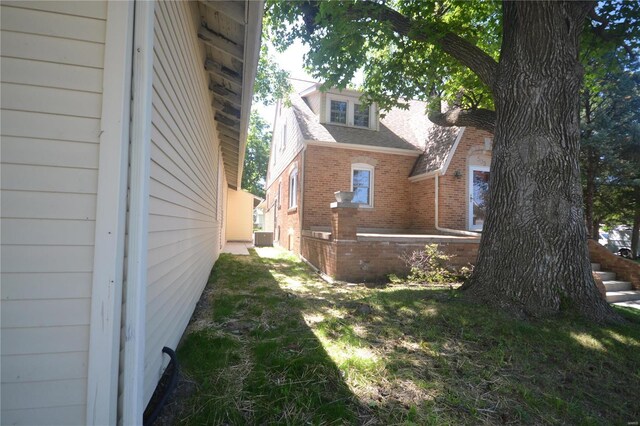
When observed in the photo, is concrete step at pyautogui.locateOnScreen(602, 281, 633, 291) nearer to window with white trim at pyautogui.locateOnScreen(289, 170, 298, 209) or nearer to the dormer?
the dormer

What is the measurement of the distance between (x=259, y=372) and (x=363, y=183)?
9468mm

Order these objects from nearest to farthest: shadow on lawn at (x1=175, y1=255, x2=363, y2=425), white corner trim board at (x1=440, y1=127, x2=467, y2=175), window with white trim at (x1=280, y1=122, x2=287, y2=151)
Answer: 1. shadow on lawn at (x1=175, y1=255, x2=363, y2=425)
2. white corner trim board at (x1=440, y1=127, x2=467, y2=175)
3. window with white trim at (x1=280, y1=122, x2=287, y2=151)

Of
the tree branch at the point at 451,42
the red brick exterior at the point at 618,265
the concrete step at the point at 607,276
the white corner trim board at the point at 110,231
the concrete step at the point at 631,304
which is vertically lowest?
the concrete step at the point at 631,304

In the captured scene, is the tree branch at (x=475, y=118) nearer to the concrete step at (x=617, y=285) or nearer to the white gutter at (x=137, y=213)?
the concrete step at (x=617, y=285)

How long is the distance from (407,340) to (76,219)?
3.28m

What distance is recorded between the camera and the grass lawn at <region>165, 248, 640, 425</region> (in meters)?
2.35

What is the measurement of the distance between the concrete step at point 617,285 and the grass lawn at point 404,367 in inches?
185

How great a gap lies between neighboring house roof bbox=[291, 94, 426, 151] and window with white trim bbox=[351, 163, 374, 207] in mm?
884

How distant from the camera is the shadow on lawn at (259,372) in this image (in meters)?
2.28

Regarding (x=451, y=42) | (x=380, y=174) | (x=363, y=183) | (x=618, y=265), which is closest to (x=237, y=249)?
(x=363, y=183)

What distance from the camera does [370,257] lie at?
759 cm

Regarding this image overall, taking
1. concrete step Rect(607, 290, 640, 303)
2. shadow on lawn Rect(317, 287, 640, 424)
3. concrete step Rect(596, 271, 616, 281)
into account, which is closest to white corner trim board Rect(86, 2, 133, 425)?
shadow on lawn Rect(317, 287, 640, 424)

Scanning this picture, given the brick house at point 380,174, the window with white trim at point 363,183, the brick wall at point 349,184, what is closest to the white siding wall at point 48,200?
the brick house at point 380,174

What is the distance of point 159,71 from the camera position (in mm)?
2322
